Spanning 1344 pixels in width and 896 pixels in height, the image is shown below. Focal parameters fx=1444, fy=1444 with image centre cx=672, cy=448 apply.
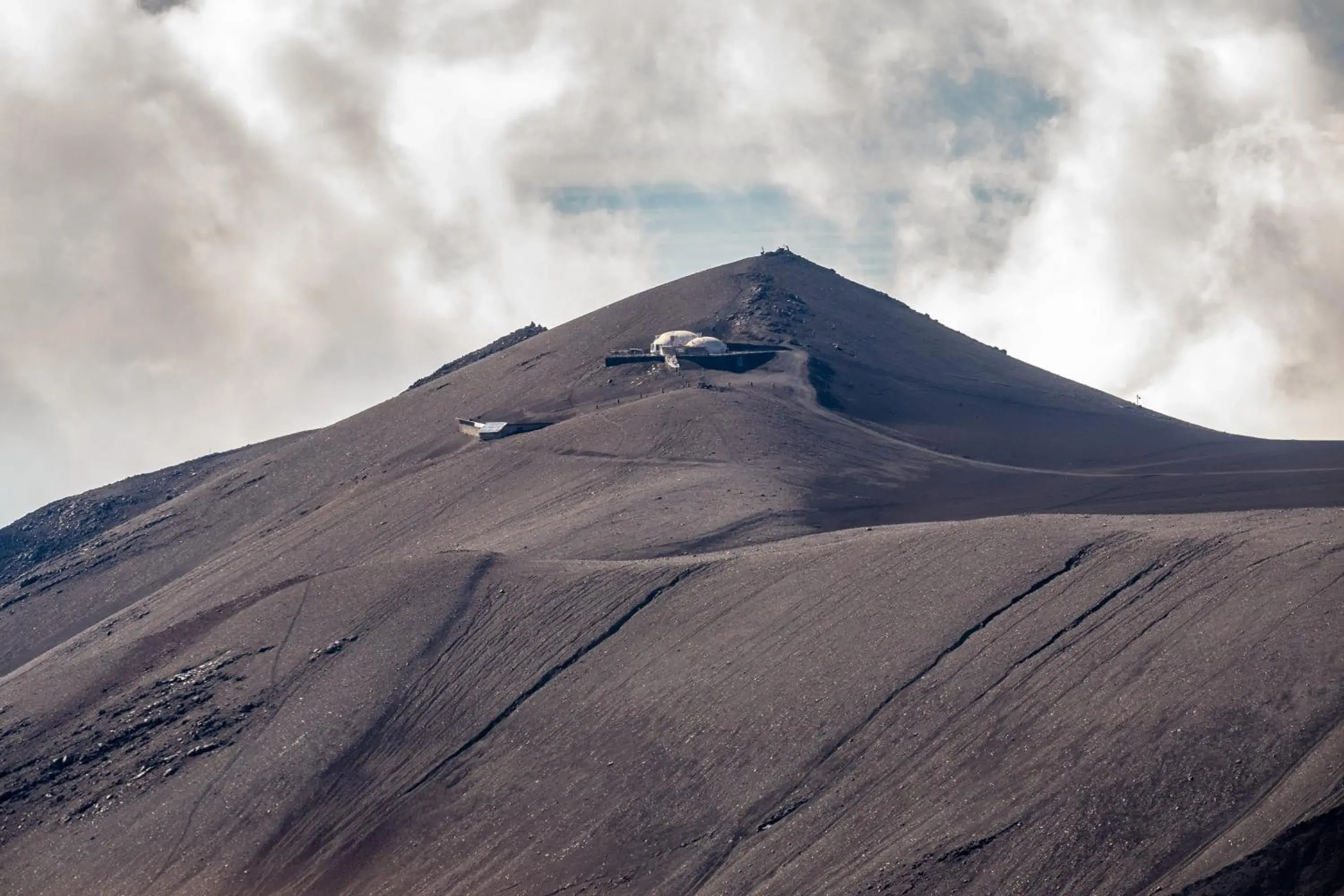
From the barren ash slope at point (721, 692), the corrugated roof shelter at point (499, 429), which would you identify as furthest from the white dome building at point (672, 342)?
the barren ash slope at point (721, 692)

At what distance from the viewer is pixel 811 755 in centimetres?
4647

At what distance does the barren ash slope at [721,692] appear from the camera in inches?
1622

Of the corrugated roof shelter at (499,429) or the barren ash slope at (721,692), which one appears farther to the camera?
the corrugated roof shelter at (499,429)

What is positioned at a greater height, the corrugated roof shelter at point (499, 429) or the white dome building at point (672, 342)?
the white dome building at point (672, 342)

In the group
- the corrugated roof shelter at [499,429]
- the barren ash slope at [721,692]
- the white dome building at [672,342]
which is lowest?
the barren ash slope at [721,692]

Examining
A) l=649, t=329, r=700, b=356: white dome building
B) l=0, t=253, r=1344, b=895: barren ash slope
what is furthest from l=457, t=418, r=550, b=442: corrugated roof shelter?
l=649, t=329, r=700, b=356: white dome building

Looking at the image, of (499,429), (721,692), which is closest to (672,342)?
(499,429)

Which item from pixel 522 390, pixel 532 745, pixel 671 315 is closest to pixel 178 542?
pixel 522 390

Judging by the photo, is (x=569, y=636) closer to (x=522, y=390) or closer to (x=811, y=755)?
(x=811, y=755)

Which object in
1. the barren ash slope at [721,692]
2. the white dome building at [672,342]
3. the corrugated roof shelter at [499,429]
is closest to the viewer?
the barren ash slope at [721,692]

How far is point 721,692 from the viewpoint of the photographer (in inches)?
2008

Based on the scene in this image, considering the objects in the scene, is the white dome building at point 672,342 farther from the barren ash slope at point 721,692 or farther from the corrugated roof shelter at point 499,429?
the barren ash slope at point 721,692

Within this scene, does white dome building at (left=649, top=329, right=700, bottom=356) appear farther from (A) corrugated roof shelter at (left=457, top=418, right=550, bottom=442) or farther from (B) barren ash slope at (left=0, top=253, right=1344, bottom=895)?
(B) barren ash slope at (left=0, top=253, right=1344, bottom=895)

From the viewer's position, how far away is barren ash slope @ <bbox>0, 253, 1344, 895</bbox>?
41188 millimetres
